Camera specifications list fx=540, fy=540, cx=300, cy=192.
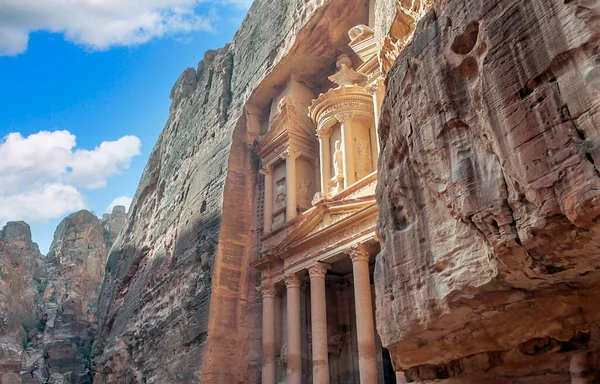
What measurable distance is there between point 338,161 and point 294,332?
17.9ft

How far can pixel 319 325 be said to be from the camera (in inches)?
557

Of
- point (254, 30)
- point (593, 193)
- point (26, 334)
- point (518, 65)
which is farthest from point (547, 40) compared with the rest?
point (26, 334)

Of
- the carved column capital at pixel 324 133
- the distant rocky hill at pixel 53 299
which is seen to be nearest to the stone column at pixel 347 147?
the carved column capital at pixel 324 133

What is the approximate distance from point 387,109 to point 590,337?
3.12 m

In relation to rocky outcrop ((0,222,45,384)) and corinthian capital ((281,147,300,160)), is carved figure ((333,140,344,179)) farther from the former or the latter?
rocky outcrop ((0,222,45,384))

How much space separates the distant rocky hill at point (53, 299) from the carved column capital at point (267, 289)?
42.9 feet

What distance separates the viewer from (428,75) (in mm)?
5125

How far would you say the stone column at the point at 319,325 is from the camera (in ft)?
44.8

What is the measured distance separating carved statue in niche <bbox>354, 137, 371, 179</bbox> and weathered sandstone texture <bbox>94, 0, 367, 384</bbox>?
4083mm

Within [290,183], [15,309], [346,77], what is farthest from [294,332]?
[15,309]

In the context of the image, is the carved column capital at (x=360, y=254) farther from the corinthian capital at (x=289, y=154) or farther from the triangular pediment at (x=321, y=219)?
the corinthian capital at (x=289, y=154)

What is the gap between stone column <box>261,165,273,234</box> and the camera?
18000 millimetres

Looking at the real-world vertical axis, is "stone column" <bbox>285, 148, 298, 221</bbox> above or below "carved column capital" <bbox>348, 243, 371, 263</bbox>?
above

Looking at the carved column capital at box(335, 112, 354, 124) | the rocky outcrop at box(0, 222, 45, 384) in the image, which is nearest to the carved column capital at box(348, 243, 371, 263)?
the carved column capital at box(335, 112, 354, 124)
